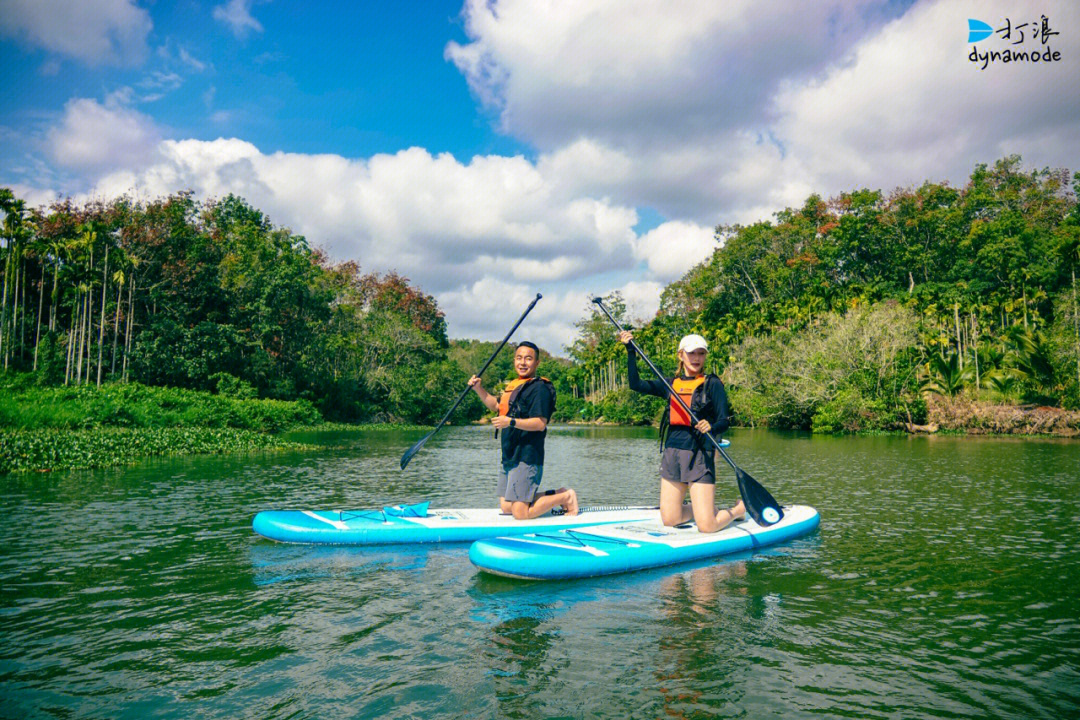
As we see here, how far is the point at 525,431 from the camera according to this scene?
21.9 ft

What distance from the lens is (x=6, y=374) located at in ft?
77.7

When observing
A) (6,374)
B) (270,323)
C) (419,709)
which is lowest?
(419,709)

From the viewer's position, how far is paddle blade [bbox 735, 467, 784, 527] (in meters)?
6.84

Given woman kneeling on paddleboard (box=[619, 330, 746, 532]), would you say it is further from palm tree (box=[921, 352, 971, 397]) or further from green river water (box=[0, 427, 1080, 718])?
palm tree (box=[921, 352, 971, 397])

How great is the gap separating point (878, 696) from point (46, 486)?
1170cm

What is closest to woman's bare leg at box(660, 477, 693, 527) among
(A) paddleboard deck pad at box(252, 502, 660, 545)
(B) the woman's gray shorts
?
(B) the woman's gray shorts

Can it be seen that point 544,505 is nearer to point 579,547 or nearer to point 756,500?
point 579,547

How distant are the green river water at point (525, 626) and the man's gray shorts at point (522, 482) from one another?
0.85 metres

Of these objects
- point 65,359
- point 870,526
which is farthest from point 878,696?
point 65,359

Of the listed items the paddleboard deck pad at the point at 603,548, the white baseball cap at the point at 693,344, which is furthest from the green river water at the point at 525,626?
the white baseball cap at the point at 693,344

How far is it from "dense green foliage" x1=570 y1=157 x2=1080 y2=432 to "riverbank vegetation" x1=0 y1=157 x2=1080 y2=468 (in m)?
0.13

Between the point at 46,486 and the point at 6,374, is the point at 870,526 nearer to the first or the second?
the point at 46,486

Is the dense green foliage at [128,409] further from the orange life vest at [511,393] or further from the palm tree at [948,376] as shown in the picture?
the palm tree at [948,376]

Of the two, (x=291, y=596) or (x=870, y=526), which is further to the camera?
(x=870, y=526)
